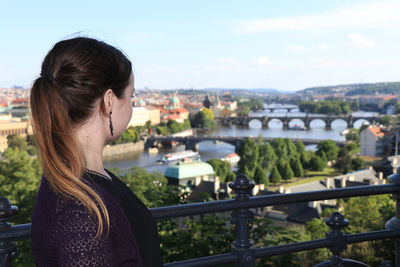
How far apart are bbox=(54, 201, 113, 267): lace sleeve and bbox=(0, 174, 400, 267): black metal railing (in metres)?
0.43

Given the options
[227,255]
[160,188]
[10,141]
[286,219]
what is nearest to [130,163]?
[10,141]

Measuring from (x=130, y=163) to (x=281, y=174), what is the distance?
40.8ft

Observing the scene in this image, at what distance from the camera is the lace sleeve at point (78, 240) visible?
0.52 metres

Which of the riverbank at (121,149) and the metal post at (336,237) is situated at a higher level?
the metal post at (336,237)

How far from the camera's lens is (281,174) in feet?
70.5

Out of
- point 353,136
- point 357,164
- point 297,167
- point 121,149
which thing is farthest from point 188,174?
point 353,136

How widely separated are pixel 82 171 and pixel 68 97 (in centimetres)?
10

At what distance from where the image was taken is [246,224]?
1.24 meters

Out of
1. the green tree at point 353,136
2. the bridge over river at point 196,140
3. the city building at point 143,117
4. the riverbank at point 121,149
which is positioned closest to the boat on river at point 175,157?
the bridge over river at point 196,140

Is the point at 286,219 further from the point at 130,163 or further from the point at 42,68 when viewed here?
the point at 130,163

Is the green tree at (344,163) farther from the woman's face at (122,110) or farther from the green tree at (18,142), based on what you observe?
the woman's face at (122,110)

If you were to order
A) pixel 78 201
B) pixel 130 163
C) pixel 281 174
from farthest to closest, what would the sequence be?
pixel 130 163 → pixel 281 174 → pixel 78 201

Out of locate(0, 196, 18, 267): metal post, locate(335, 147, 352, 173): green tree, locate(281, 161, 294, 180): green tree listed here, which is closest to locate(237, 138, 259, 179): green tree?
locate(281, 161, 294, 180): green tree

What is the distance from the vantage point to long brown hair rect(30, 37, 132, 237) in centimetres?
58
